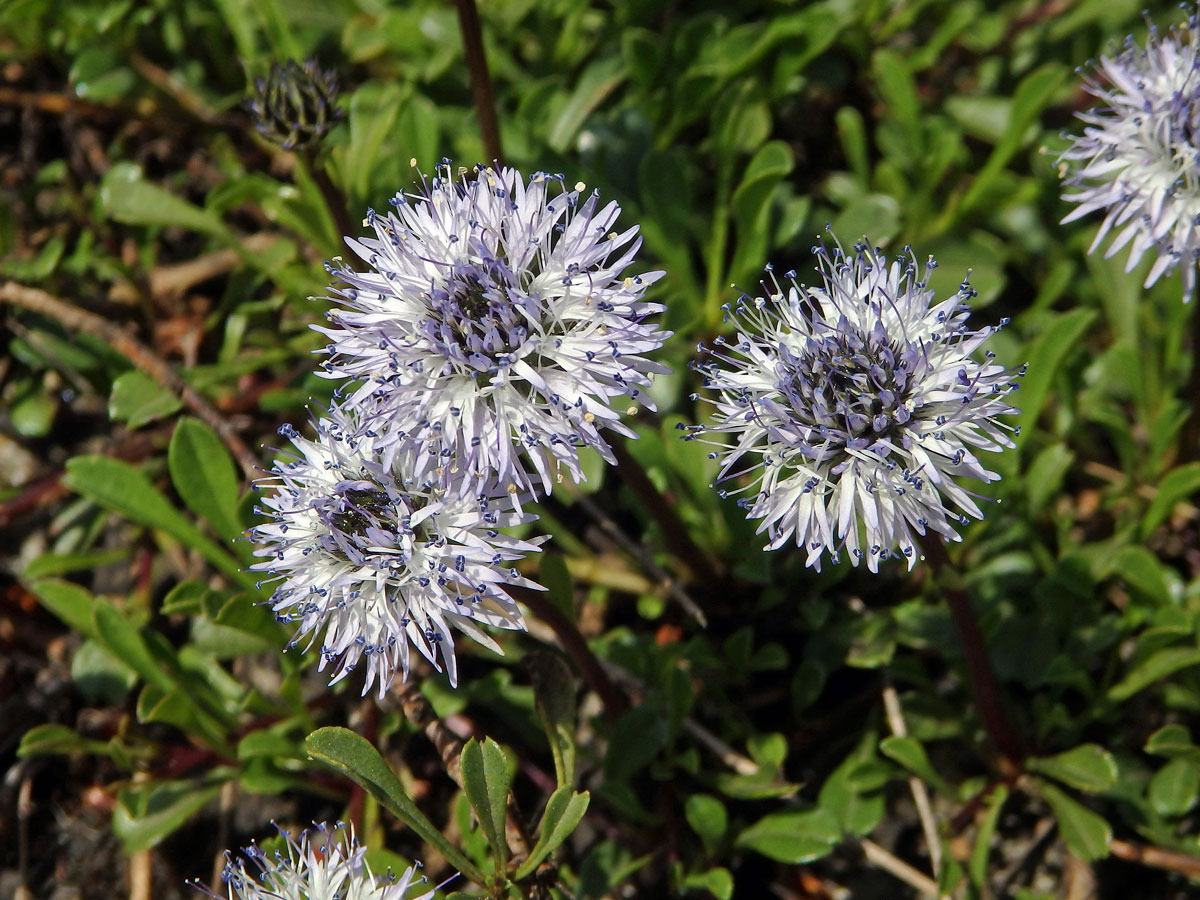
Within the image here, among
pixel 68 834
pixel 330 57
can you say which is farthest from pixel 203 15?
pixel 68 834

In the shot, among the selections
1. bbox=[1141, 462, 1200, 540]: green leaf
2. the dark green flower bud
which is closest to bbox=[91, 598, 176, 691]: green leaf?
the dark green flower bud

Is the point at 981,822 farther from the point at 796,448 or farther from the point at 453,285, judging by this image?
the point at 453,285

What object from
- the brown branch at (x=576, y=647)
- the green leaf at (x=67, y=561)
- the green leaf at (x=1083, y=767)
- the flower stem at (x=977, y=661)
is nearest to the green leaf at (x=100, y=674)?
the green leaf at (x=67, y=561)

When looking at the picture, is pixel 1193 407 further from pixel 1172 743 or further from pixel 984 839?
pixel 984 839

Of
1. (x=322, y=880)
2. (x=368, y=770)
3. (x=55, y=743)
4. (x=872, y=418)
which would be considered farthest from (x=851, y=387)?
(x=55, y=743)

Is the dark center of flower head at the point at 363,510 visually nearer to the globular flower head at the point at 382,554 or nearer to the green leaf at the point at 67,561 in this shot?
the globular flower head at the point at 382,554
